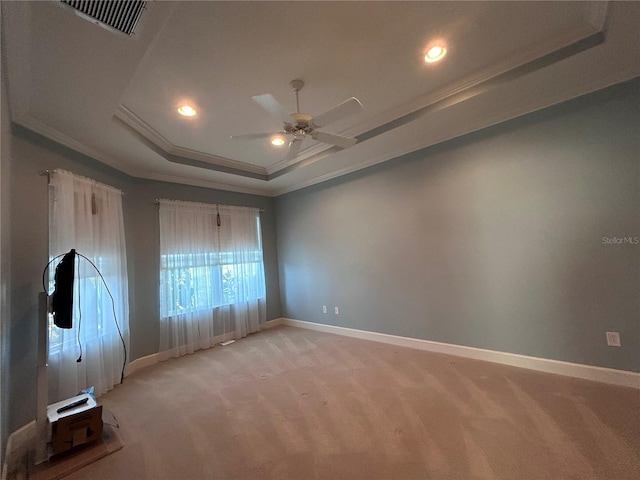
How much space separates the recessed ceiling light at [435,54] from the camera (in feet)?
6.70

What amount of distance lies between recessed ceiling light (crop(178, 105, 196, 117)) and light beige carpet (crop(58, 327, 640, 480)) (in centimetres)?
280

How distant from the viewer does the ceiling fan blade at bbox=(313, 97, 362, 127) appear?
77.7 inches

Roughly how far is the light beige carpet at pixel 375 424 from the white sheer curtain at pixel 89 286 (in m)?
0.36

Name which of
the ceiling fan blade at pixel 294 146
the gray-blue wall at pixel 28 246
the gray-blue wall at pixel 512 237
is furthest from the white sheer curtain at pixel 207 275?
the ceiling fan blade at pixel 294 146

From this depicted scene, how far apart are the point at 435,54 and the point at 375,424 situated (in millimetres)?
2890

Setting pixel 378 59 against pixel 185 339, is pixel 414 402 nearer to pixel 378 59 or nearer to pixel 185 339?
pixel 378 59

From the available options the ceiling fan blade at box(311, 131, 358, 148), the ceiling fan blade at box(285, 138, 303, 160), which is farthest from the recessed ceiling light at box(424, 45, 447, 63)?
the ceiling fan blade at box(285, 138, 303, 160)

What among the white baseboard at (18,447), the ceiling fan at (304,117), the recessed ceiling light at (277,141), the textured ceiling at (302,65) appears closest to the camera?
the textured ceiling at (302,65)

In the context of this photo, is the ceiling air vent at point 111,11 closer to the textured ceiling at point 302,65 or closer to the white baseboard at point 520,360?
the textured ceiling at point 302,65

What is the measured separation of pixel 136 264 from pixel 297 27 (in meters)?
3.40

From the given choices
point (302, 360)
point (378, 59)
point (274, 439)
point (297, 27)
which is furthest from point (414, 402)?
point (297, 27)

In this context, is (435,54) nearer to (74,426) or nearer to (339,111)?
(339,111)

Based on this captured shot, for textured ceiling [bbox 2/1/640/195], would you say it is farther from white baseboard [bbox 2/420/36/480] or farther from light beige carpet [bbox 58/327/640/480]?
light beige carpet [bbox 58/327/640/480]

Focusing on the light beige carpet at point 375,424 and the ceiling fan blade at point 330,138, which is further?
the ceiling fan blade at point 330,138
